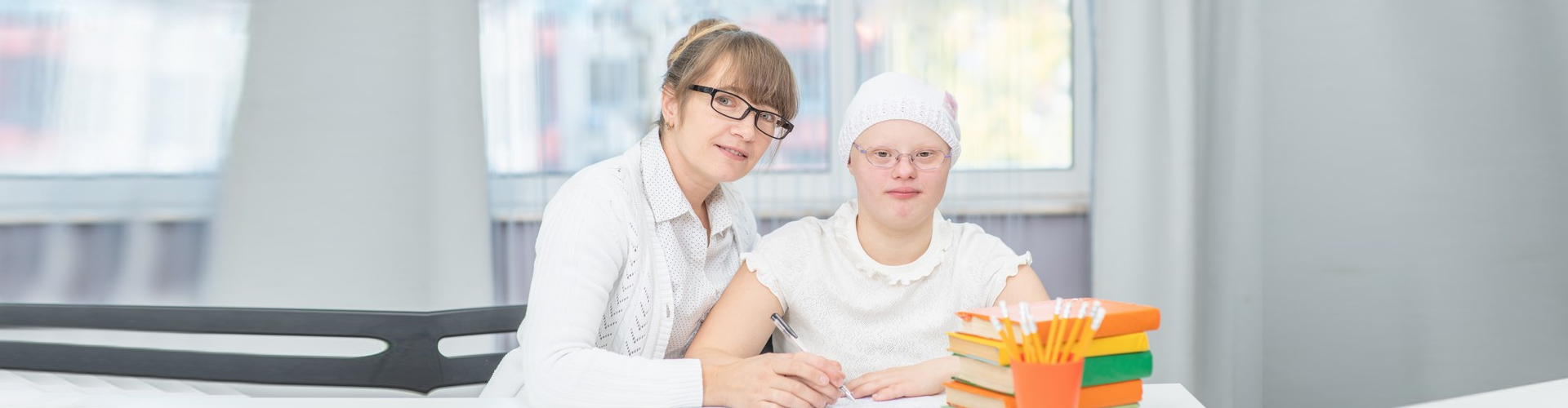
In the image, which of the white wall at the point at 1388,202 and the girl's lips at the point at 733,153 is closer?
the girl's lips at the point at 733,153

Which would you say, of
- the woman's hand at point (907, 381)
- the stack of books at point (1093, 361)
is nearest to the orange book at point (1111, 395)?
the stack of books at point (1093, 361)

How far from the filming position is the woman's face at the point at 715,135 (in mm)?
1540

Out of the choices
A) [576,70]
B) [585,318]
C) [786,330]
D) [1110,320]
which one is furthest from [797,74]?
[1110,320]

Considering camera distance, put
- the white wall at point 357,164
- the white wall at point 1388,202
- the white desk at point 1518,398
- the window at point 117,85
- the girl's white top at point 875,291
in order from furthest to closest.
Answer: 1. the white wall at point 357,164
2. the window at point 117,85
3. the white wall at point 1388,202
4. the girl's white top at point 875,291
5. the white desk at point 1518,398

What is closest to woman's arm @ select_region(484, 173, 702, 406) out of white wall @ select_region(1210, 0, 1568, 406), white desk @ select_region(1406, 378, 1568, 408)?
white desk @ select_region(1406, 378, 1568, 408)

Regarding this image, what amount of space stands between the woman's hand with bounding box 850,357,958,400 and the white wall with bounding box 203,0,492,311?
5.73ft

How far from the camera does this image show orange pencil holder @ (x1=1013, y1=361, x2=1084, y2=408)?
94cm

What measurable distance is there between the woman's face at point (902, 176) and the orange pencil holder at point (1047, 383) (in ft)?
1.80

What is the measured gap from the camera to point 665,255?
5.08 feet

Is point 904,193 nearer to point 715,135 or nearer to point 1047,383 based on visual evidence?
point 715,135

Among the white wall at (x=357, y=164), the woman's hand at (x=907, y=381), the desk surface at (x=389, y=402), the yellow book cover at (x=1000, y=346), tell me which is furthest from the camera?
the white wall at (x=357, y=164)

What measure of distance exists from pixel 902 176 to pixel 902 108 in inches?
4.3

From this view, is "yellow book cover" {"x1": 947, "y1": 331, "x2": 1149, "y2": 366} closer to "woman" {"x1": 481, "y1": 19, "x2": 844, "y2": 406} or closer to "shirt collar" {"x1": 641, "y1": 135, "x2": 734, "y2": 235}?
"woman" {"x1": 481, "y1": 19, "x2": 844, "y2": 406}

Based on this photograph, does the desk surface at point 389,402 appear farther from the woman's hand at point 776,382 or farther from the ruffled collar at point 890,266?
the ruffled collar at point 890,266
